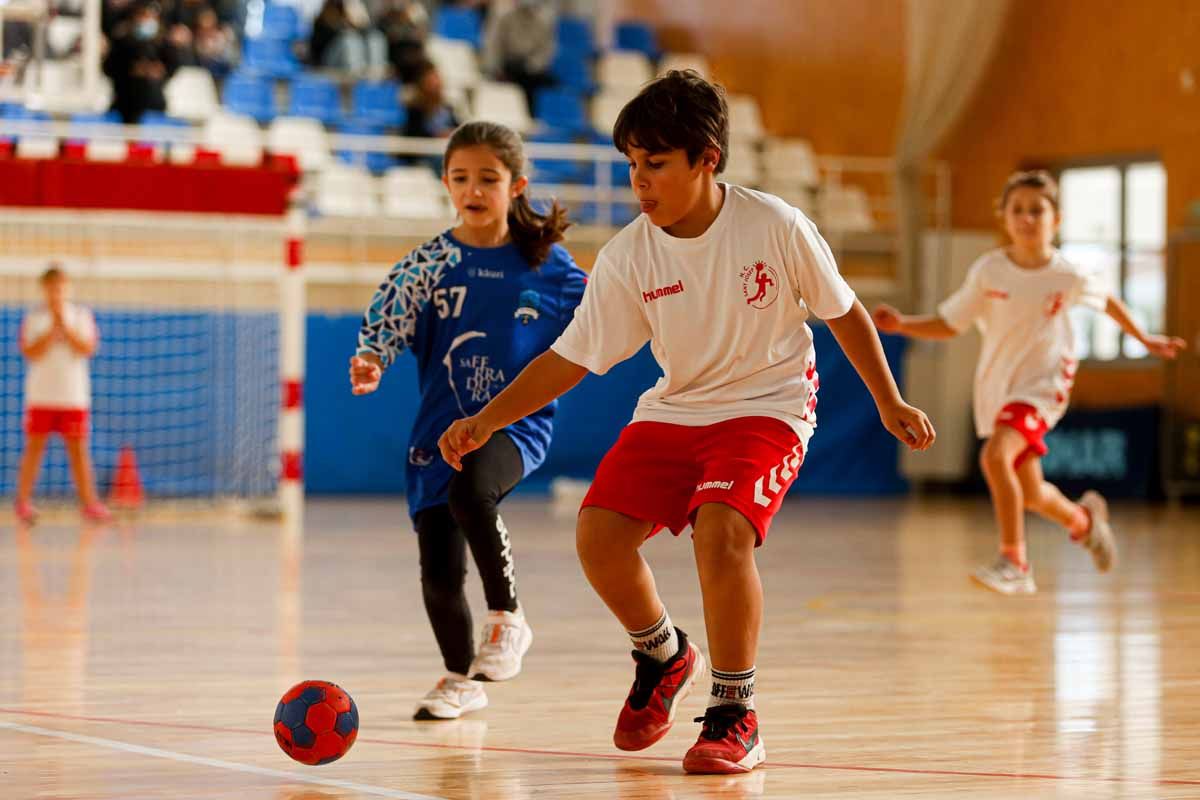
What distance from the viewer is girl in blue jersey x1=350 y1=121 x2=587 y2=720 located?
13.4ft

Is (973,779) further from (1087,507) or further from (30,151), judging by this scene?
(30,151)

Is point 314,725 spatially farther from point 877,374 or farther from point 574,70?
point 574,70

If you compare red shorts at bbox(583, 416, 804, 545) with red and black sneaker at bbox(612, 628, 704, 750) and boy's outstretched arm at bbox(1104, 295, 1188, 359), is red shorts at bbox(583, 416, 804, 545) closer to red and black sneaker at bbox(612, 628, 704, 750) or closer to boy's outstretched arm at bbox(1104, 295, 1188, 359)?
red and black sneaker at bbox(612, 628, 704, 750)

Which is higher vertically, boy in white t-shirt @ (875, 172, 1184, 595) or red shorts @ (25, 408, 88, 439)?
boy in white t-shirt @ (875, 172, 1184, 595)

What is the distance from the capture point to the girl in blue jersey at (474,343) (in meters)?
4.09

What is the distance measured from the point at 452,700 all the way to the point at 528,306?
3.07 feet

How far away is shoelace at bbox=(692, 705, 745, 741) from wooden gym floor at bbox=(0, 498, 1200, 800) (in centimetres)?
11

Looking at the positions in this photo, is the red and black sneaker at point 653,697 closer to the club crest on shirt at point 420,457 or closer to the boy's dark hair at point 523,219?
the club crest on shirt at point 420,457

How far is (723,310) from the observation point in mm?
3449

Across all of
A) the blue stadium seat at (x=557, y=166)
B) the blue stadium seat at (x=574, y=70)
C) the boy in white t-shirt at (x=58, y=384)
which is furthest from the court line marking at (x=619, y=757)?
the blue stadium seat at (x=574, y=70)

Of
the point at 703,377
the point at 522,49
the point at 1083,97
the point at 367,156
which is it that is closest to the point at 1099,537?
the point at 703,377

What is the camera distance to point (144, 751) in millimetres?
3521

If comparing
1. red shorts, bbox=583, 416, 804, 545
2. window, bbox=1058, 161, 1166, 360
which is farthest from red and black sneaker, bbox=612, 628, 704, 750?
window, bbox=1058, 161, 1166, 360

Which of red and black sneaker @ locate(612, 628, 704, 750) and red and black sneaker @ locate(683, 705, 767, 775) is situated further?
red and black sneaker @ locate(612, 628, 704, 750)
